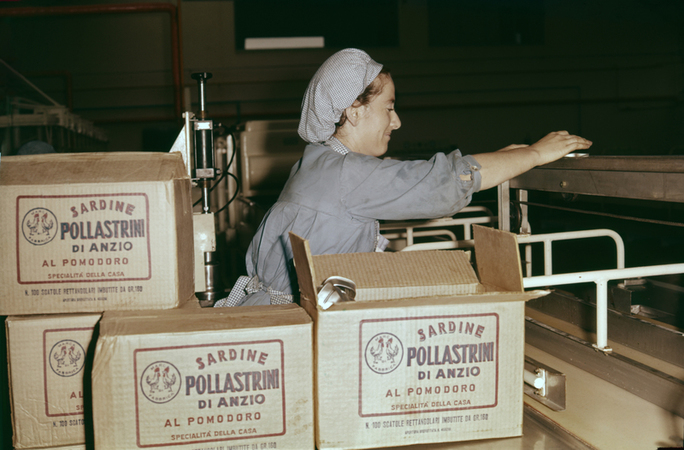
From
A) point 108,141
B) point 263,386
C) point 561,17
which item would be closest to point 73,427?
point 263,386

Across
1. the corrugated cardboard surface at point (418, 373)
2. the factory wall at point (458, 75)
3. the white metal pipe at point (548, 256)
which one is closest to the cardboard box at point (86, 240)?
the corrugated cardboard surface at point (418, 373)

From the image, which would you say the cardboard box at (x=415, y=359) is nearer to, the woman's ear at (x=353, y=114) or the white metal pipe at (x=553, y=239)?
the woman's ear at (x=353, y=114)

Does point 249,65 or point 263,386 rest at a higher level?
point 249,65

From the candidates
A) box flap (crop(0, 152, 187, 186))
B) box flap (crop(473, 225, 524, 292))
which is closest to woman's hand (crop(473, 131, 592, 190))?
box flap (crop(473, 225, 524, 292))

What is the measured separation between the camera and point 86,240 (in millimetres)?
1027

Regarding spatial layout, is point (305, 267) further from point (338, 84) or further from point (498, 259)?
point (338, 84)

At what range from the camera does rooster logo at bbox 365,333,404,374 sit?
92cm

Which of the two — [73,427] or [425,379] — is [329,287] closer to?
Answer: [425,379]

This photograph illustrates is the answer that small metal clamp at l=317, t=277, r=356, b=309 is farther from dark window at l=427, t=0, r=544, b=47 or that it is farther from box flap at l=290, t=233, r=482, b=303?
dark window at l=427, t=0, r=544, b=47

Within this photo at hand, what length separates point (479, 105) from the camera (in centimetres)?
773

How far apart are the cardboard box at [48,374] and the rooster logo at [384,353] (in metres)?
0.52

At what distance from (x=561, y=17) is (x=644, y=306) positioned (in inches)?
288

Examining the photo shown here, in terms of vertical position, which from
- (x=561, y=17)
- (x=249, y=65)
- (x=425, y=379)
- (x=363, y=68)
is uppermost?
(x=561, y=17)

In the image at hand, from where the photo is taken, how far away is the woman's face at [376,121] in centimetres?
140
